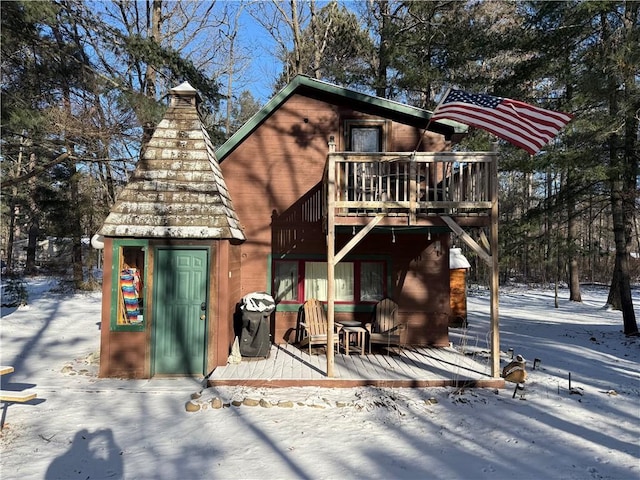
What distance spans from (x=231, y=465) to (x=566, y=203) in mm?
12606

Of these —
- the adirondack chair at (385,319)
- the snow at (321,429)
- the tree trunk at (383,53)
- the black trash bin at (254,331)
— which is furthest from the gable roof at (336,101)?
the tree trunk at (383,53)

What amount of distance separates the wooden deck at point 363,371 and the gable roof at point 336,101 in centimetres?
474

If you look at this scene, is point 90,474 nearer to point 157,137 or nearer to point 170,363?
point 170,363

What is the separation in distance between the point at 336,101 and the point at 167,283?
18.2 feet

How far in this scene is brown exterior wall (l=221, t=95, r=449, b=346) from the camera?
8.87 meters

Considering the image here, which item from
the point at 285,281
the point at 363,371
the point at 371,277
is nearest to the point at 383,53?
the point at 371,277

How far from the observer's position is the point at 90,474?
3.79 metres

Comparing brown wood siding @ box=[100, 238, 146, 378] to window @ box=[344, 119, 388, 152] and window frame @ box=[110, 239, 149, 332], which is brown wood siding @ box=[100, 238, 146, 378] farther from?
window @ box=[344, 119, 388, 152]

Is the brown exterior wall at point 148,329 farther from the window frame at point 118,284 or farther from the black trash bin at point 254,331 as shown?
the black trash bin at point 254,331

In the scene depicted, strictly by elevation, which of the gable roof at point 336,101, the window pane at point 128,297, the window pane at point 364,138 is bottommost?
the window pane at point 128,297

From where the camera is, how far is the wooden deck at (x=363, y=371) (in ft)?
20.4

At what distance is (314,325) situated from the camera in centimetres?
827

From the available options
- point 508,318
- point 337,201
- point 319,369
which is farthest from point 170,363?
point 508,318

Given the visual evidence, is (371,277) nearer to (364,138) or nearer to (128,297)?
(364,138)
